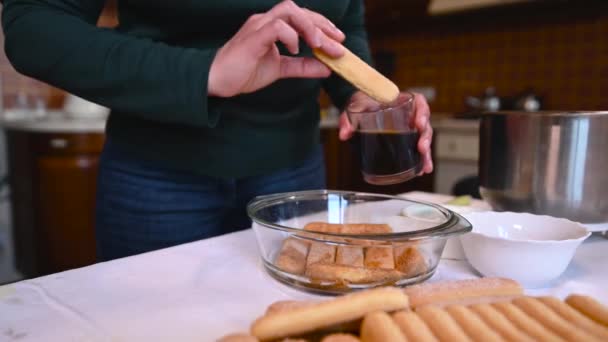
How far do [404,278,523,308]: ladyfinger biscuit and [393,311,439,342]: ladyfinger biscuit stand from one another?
25 mm

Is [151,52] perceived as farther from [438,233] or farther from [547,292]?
[547,292]

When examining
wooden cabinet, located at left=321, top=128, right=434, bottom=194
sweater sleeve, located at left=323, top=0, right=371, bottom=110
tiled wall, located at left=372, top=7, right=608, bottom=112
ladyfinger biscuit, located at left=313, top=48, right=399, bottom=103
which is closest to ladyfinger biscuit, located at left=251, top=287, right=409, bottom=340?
ladyfinger biscuit, located at left=313, top=48, right=399, bottom=103

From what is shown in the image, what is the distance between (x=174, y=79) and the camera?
56cm

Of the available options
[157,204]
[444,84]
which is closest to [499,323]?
[157,204]

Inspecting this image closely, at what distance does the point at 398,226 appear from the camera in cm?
57

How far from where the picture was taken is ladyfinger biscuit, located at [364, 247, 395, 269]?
1.57 ft

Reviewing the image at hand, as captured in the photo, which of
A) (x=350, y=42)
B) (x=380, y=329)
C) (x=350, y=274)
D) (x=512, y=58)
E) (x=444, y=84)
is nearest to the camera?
(x=380, y=329)

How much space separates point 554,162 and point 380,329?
38 centimetres

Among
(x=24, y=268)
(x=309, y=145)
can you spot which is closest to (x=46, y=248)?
(x=24, y=268)

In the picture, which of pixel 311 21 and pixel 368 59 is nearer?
pixel 311 21

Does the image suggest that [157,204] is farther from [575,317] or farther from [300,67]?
[575,317]

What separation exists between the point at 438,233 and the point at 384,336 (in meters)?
0.17

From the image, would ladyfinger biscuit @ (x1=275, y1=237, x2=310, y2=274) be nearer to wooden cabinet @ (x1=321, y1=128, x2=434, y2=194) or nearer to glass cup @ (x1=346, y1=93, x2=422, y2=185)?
glass cup @ (x1=346, y1=93, x2=422, y2=185)

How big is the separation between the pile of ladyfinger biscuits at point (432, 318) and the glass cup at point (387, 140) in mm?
262
